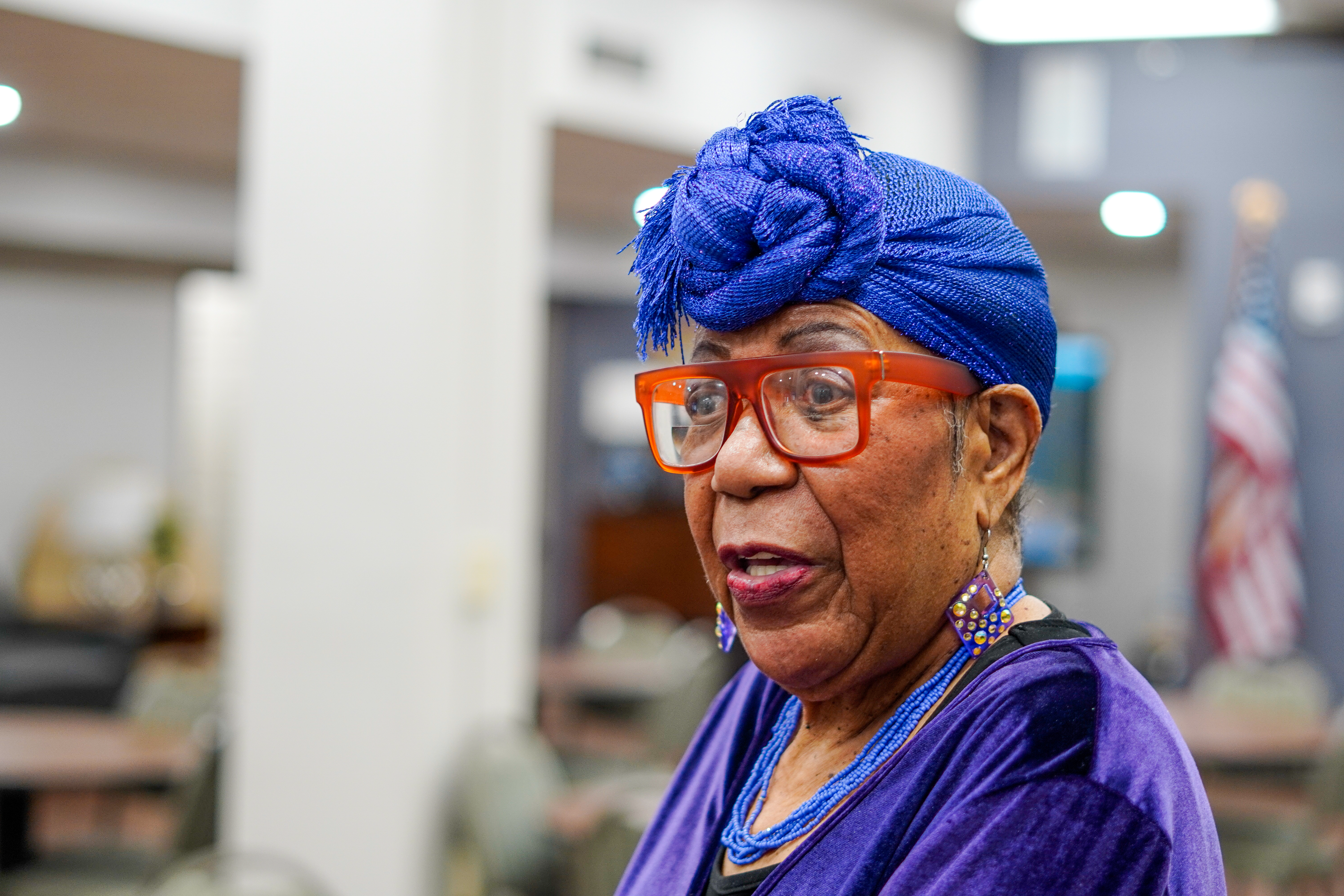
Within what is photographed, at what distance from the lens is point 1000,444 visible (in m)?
0.93

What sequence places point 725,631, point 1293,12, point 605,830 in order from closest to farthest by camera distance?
1. point 725,631
2. point 605,830
3. point 1293,12

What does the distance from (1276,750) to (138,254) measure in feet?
22.5

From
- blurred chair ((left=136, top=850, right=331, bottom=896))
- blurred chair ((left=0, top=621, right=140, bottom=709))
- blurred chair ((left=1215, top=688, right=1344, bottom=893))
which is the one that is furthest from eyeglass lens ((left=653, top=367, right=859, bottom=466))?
blurred chair ((left=0, top=621, right=140, bottom=709))

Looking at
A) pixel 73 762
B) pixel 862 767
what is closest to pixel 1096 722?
pixel 862 767

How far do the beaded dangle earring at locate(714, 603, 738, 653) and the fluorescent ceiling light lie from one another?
16.2 ft

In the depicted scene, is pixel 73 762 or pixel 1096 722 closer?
pixel 1096 722

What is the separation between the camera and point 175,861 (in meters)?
3.64

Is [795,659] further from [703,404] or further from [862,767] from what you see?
[703,404]

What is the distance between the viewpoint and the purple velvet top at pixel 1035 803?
2.34ft

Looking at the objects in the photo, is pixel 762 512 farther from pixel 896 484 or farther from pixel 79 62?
pixel 79 62

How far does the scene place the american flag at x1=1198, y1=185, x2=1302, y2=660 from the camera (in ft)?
20.1

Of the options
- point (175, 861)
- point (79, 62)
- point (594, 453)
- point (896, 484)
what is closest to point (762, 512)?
point (896, 484)

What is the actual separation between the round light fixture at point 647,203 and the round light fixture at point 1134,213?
20.0 feet

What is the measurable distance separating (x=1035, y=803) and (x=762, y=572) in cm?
27
